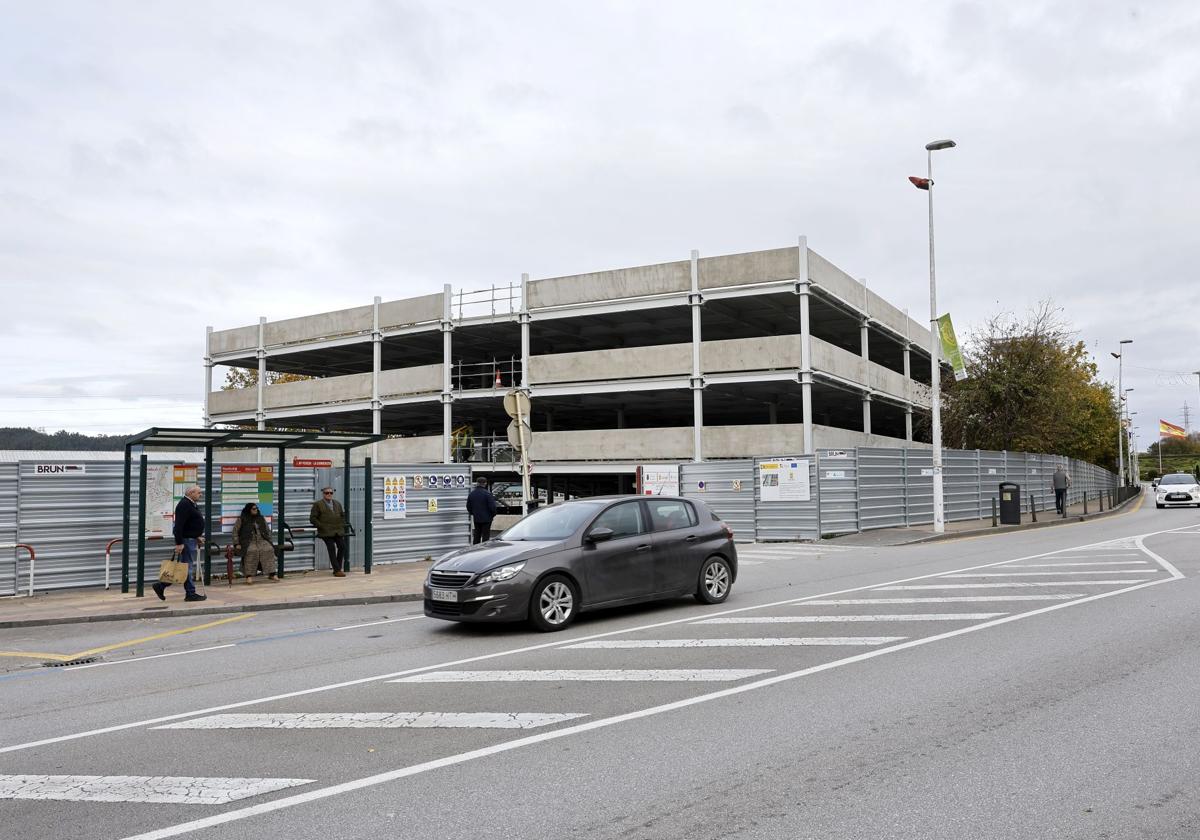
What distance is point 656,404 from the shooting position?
127 feet

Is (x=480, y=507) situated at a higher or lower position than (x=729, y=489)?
lower

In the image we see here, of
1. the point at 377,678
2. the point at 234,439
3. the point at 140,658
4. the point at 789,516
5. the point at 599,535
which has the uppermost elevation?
the point at 234,439

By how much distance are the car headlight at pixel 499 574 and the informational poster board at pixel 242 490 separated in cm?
808

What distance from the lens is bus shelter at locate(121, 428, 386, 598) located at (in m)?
14.0

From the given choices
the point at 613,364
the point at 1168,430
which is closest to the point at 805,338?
the point at 613,364

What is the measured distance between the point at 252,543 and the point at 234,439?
206cm

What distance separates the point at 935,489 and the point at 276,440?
56.5 feet

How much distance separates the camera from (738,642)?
28.9 ft

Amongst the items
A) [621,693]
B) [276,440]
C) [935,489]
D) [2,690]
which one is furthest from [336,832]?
[935,489]

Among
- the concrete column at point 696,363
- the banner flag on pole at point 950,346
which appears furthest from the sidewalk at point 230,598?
the banner flag on pole at point 950,346

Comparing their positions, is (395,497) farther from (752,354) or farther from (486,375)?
(486,375)

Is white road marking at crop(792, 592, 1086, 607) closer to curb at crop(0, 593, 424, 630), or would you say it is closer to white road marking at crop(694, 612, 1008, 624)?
white road marking at crop(694, 612, 1008, 624)

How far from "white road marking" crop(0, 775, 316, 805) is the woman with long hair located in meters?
10.5

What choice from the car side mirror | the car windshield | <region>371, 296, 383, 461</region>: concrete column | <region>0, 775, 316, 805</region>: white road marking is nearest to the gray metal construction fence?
the car windshield
